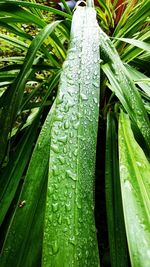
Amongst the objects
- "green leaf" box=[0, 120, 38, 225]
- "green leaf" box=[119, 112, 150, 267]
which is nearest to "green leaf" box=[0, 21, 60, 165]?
"green leaf" box=[0, 120, 38, 225]

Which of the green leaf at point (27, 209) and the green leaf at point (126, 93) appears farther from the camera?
the green leaf at point (126, 93)

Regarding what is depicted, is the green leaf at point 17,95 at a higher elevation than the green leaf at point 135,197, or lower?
higher

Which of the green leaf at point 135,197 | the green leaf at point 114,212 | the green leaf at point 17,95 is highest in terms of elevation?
the green leaf at point 17,95

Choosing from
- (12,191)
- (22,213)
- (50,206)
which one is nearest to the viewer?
(50,206)

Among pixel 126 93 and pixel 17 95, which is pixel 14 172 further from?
pixel 126 93

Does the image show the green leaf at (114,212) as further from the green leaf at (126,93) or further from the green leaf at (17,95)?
the green leaf at (17,95)

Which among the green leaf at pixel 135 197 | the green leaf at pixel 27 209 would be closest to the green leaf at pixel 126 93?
the green leaf at pixel 135 197

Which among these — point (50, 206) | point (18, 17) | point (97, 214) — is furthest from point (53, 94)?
point (50, 206)

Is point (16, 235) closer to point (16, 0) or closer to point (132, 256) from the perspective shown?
point (132, 256)

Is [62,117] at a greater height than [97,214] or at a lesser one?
greater
